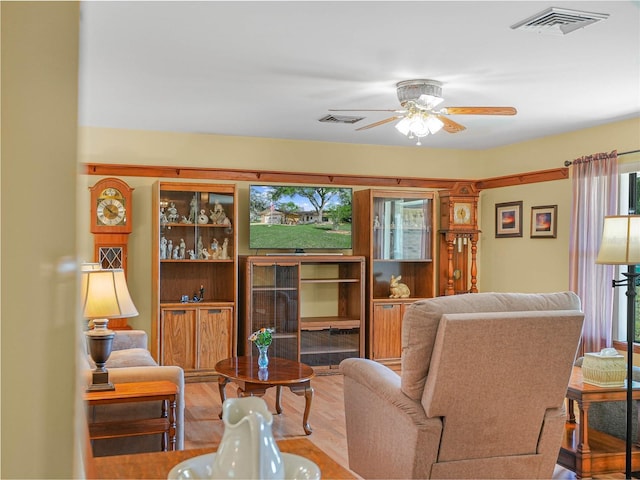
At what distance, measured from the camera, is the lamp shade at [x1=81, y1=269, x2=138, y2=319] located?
2967 millimetres

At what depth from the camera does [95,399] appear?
319cm

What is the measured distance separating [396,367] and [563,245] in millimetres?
2203

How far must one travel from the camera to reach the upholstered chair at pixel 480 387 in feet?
9.12

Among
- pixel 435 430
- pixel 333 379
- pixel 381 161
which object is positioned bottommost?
pixel 333 379

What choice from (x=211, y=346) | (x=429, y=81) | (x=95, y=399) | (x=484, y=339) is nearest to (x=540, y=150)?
(x=429, y=81)

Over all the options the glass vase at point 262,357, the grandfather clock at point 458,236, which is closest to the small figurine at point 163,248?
the glass vase at point 262,357

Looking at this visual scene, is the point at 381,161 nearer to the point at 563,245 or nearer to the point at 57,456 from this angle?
the point at 563,245

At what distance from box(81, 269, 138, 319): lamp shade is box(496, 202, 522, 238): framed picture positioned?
5.17 m

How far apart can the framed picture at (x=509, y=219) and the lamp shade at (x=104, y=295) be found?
517cm

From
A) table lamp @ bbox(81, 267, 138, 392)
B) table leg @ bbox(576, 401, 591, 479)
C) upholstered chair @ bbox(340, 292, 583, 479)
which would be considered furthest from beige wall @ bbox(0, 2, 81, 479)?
table leg @ bbox(576, 401, 591, 479)

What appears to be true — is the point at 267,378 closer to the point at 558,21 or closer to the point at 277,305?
the point at 277,305

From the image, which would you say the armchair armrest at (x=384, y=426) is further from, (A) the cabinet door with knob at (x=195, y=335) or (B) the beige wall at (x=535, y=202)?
(B) the beige wall at (x=535, y=202)

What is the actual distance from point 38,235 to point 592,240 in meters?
6.14

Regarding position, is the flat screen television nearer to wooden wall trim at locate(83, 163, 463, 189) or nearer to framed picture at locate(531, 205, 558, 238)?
wooden wall trim at locate(83, 163, 463, 189)
